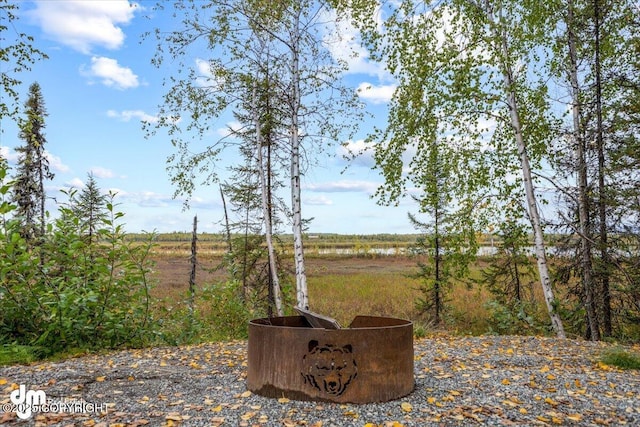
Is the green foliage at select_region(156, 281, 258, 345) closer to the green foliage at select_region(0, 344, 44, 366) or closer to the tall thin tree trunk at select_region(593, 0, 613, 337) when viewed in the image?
the green foliage at select_region(0, 344, 44, 366)

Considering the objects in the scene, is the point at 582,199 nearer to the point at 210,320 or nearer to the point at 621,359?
the point at 621,359

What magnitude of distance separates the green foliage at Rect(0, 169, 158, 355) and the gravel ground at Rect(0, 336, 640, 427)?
732 mm

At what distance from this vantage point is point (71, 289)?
7266 millimetres

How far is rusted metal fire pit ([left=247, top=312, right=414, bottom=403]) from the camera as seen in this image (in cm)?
477

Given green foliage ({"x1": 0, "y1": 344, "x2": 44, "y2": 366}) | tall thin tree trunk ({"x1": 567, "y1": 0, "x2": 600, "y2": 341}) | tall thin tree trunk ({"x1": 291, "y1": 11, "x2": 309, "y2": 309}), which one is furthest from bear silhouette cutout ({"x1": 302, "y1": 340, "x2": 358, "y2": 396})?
tall thin tree trunk ({"x1": 567, "y1": 0, "x2": 600, "y2": 341})

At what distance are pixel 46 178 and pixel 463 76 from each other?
64.0 feet

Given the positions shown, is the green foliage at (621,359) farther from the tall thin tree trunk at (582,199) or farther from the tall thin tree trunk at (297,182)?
the tall thin tree trunk at (297,182)

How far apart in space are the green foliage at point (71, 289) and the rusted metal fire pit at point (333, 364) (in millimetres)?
3324

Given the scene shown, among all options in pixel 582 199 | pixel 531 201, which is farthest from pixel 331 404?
pixel 582 199

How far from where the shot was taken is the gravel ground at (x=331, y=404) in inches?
171

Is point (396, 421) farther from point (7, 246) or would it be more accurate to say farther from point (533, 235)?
point (533, 235)

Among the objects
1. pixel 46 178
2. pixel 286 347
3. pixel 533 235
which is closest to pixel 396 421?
pixel 286 347

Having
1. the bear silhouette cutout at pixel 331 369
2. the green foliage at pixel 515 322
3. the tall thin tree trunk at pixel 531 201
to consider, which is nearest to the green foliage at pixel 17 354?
the bear silhouette cutout at pixel 331 369

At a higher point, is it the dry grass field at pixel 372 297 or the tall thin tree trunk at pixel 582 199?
the tall thin tree trunk at pixel 582 199
